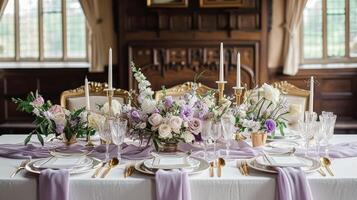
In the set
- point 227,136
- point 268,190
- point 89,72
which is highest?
point 89,72

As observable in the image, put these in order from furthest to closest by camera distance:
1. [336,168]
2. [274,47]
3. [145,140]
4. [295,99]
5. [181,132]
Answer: [274,47]
[295,99]
[145,140]
[181,132]
[336,168]

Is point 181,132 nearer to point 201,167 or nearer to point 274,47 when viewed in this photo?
point 201,167

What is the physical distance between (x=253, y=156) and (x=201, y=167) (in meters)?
0.34

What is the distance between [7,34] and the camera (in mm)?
6043

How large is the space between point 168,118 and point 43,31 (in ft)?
13.0

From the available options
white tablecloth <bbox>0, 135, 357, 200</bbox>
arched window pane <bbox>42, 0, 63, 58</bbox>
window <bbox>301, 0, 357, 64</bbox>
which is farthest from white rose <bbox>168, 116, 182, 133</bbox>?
arched window pane <bbox>42, 0, 63, 58</bbox>

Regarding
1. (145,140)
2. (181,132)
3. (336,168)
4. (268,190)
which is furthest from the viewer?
(145,140)

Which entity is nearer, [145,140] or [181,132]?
[181,132]

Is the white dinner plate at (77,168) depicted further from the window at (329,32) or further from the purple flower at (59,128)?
the window at (329,32)

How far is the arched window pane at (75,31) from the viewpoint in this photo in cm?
591

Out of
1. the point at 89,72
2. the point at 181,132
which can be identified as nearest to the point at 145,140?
the point at 181,132

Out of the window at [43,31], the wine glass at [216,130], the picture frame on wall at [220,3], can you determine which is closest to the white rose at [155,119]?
the wine glass at [216,130]

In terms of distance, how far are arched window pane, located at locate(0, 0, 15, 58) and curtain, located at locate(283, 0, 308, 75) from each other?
2.92 m

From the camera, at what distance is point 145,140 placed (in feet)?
8.41
